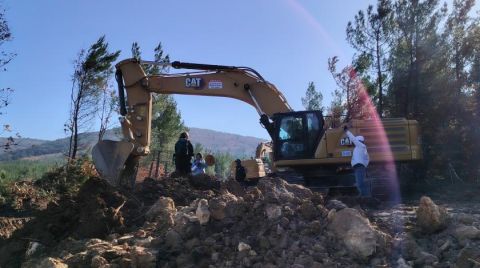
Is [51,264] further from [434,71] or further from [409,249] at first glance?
[434,71]

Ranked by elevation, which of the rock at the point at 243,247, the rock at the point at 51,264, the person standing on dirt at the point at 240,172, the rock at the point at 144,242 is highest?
the person standing on dirt at the point at 240,172

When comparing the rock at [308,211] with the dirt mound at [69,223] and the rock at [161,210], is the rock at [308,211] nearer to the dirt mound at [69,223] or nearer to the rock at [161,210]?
the rock at [161,210]

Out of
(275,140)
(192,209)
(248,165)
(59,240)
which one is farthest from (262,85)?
(59,240)

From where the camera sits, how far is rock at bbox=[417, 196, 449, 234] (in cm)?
582

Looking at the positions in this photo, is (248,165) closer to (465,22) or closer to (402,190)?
(402,190)

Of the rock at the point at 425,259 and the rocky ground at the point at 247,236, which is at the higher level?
the rocky ground at the point at 247,236

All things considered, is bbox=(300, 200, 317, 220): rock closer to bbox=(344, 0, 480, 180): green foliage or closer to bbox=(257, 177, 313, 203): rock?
bbox=(257, 177, 313, 203): rock

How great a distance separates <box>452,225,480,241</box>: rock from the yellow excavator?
5.87 meters

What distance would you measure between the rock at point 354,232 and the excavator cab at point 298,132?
246 inches

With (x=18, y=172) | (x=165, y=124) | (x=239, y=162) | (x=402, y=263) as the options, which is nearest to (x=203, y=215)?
(x=402, y=263)

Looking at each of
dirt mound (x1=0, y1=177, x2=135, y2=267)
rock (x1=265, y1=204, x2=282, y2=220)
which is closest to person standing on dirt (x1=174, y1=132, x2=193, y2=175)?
dirt mound (x1=0, y1=177, x2=135, y2=267)

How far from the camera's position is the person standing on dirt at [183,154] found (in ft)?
39.9

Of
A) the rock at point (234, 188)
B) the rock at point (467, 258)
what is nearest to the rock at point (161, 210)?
the rock at point (234, 188)

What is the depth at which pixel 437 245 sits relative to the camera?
550 cm
